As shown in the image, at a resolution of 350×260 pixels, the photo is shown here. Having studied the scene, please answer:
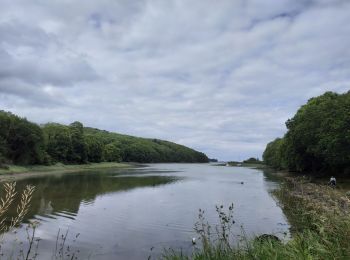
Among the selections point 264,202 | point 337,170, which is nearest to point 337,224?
point 264,202

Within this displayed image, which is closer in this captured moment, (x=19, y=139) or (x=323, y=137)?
(x=323, y=137)

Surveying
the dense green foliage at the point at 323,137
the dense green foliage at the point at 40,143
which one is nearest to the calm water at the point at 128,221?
the dense green foliage at the point at 323,137

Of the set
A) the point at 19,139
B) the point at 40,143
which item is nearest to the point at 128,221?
the point at 19,139

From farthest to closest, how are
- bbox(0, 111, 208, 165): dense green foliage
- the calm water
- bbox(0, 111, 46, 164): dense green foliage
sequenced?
bbox(0, 111, 208, 165): dense green foliage < bbox(0, 111, 46, 164): dense green foliage < the calm water

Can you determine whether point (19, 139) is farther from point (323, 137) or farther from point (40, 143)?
point (323, 137)

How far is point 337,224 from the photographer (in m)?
7.81

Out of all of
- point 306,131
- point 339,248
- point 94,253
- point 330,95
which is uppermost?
point 330,95

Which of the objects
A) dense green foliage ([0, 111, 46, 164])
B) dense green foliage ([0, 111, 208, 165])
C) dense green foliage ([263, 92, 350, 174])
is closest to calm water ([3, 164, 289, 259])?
dense green foliage ([263, 92, 350, 174])

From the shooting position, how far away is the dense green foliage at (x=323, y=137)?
179 ft

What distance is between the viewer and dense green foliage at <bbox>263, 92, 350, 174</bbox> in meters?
54.5

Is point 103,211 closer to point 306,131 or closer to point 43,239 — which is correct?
point 43,239

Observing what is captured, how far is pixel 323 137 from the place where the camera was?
60.7 metres

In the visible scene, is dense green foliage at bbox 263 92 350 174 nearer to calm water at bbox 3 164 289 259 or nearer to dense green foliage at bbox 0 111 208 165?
calm water at bbox 3 164 289 259

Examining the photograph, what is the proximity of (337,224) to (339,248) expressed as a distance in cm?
116
